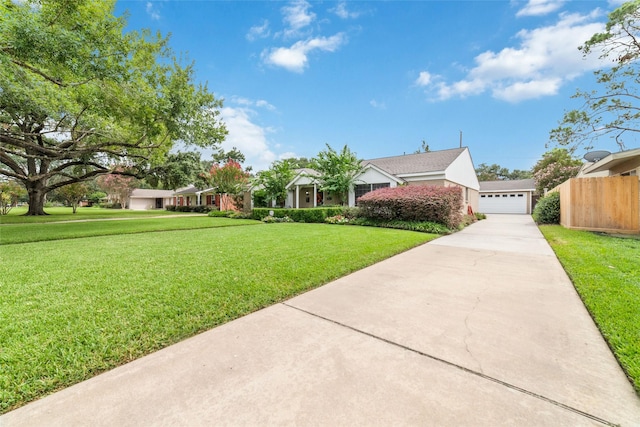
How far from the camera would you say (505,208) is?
88.6ft

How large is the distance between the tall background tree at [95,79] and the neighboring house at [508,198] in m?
27.8

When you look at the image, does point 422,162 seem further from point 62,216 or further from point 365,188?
point 62,216

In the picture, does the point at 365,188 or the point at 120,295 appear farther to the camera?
the point at 365,188

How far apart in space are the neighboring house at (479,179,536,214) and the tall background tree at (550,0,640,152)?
13.4 m

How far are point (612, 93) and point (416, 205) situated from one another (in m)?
12.0

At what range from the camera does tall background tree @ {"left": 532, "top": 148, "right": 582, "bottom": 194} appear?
23250 millimetres

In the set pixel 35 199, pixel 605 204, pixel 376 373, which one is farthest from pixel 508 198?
pixel 35 199

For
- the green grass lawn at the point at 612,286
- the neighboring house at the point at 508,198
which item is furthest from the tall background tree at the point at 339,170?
the neighboring house at the point at 508,198

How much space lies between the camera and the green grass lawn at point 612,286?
241cm

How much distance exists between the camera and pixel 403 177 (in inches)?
656

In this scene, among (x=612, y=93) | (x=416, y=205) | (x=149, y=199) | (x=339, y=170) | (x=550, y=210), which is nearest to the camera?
(x=416, y=205)

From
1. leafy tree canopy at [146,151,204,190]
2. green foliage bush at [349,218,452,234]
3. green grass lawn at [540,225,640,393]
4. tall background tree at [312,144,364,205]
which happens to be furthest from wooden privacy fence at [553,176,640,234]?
leafy tree canopy at [146,151,204,190]

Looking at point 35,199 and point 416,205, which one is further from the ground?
point 35,199

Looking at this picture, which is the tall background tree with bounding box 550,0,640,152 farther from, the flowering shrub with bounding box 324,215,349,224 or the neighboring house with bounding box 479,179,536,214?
the neighboring house with bounding box 479,179,536,214
